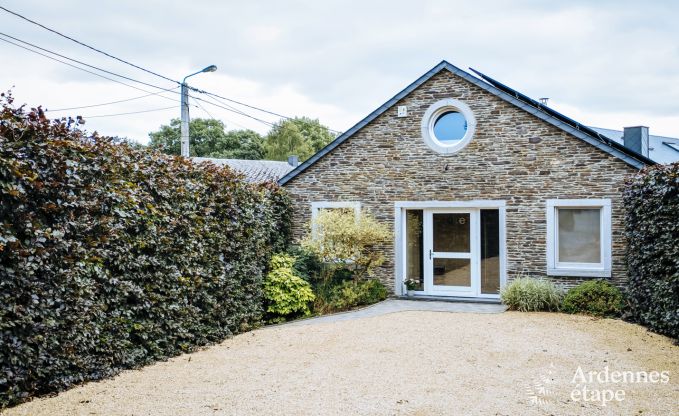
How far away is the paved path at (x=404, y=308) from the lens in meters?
11.3

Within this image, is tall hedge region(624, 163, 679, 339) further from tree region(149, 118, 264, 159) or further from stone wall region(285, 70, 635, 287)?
tree region(149, 118, 264, 159)

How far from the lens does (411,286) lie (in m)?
13.8

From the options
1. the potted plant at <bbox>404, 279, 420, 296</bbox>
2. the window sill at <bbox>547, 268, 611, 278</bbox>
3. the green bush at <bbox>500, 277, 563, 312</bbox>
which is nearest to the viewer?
the green bush at <bbox>500, 277, 563, 312</bbox>

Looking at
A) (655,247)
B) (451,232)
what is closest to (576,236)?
(451,232)

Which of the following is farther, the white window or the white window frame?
the white window frame

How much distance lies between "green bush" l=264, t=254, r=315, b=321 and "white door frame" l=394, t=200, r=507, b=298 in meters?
2.93

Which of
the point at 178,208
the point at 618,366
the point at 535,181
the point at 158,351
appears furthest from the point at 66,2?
the point at 618,366

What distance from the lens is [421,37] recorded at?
1455 centimetres

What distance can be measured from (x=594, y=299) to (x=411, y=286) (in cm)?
440

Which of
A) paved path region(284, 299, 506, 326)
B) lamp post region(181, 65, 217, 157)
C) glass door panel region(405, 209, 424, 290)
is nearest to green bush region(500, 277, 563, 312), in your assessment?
paved path region(284, 299, 506, 326)

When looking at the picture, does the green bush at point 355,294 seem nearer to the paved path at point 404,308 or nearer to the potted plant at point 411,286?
the paved path at point 404,308

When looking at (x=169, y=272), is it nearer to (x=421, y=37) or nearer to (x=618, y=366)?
(x=618, y=366)

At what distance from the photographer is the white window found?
1193 centimetres

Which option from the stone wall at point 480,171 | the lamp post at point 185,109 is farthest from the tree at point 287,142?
the stone wall at point 480,171
